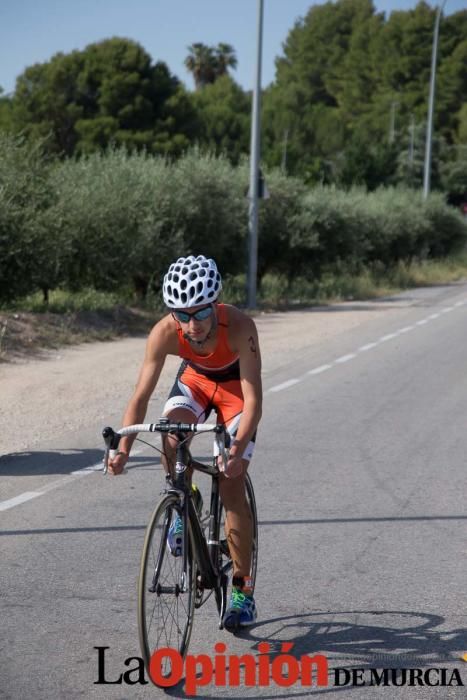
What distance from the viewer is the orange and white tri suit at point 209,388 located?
206 inches

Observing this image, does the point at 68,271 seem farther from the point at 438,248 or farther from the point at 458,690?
the point at 438,248

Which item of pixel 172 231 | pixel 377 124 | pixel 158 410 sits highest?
pixel 377 124

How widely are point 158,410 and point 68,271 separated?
9.28 metres

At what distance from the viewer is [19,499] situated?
7945 mm

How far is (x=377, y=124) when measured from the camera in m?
89.2

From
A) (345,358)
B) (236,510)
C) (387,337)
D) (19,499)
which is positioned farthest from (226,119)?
Answer: (236,510)

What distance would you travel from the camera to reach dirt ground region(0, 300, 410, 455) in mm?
11148

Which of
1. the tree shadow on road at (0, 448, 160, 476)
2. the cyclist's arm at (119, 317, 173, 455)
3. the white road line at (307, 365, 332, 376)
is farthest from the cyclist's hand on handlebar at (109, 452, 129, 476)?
the white road line at (307, 365, 332, 376)

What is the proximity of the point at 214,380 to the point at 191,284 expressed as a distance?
68 centimetres

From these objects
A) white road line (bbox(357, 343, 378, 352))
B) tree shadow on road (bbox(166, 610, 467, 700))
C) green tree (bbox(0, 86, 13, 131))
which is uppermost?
green tree (bbox(0, 86, 13, 131))

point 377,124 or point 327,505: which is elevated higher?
point 377,124

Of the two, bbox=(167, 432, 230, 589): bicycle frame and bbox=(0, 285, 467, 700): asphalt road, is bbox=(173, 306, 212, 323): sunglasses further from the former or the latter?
bbox=(0, 285, 467, 700): asphalt road

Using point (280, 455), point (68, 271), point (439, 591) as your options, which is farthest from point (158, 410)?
point (68, 271)

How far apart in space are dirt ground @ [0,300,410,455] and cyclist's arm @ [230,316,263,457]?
498 cm
